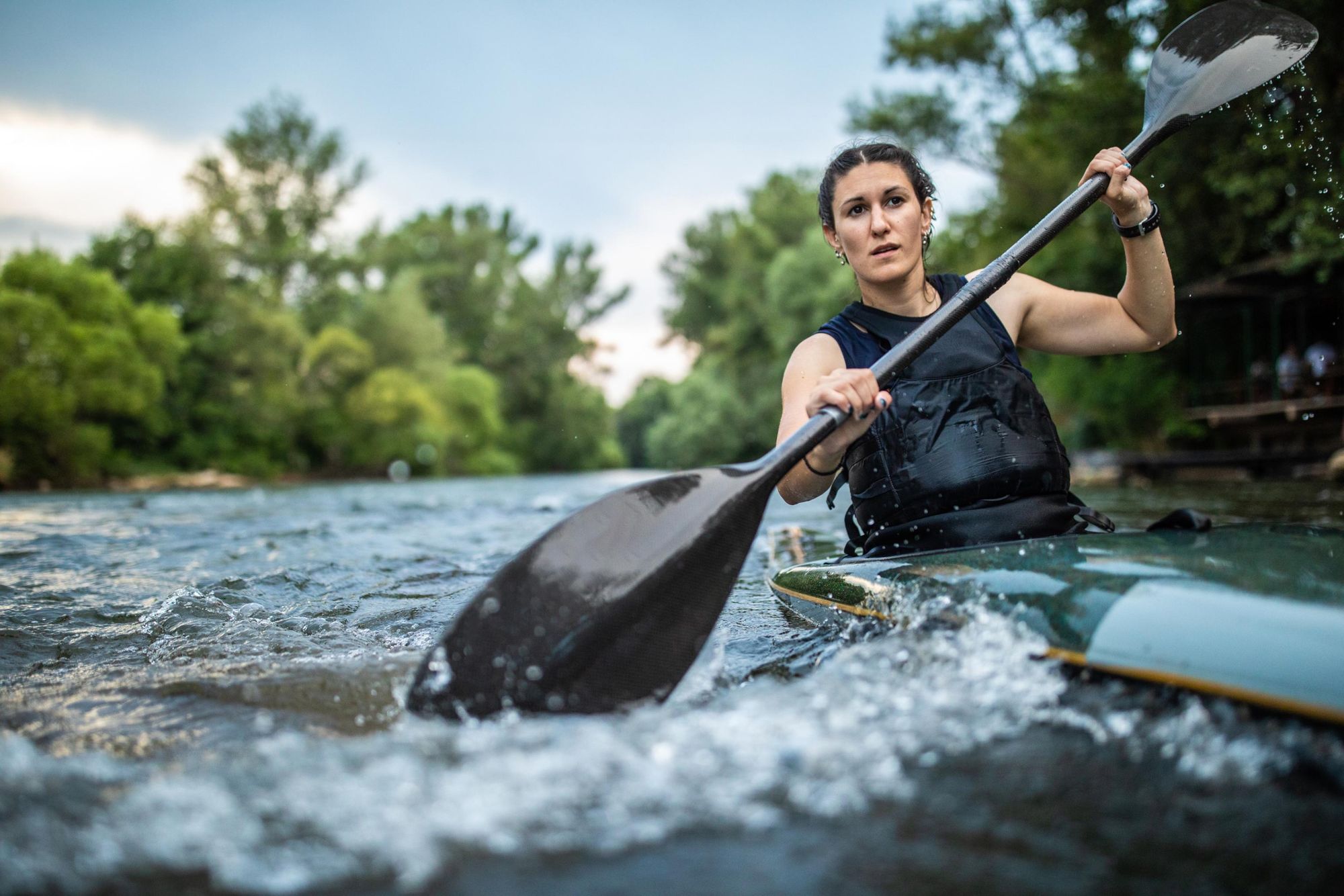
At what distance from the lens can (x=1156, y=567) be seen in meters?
1.83

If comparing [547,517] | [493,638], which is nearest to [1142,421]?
[547,517]

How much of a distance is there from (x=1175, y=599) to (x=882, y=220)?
1320 mm

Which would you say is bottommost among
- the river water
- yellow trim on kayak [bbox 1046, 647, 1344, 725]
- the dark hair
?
the river water

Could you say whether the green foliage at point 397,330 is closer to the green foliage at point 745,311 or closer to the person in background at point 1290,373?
the green foliage at point 745,311

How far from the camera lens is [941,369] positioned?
2545mm

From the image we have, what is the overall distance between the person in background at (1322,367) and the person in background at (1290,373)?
0.15m

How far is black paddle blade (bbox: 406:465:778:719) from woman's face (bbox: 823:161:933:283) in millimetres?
752

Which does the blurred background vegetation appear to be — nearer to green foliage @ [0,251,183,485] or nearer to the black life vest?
green foliage @ [0,251,183,485]

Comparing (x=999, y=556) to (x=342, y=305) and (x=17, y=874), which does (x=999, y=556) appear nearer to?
(x=17, y=874)

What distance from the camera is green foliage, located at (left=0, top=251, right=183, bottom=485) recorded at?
22547 mm

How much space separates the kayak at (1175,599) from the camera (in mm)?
1446

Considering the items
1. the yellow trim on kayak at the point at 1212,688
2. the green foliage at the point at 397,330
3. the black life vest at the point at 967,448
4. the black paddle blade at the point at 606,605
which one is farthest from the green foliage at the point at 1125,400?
the green foliage at the point at 397,330

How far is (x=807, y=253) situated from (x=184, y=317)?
21.1m

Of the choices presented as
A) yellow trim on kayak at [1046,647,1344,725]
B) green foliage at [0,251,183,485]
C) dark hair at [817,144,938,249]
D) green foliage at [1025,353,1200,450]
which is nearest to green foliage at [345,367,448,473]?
green foliage at [0,251,183,485]
